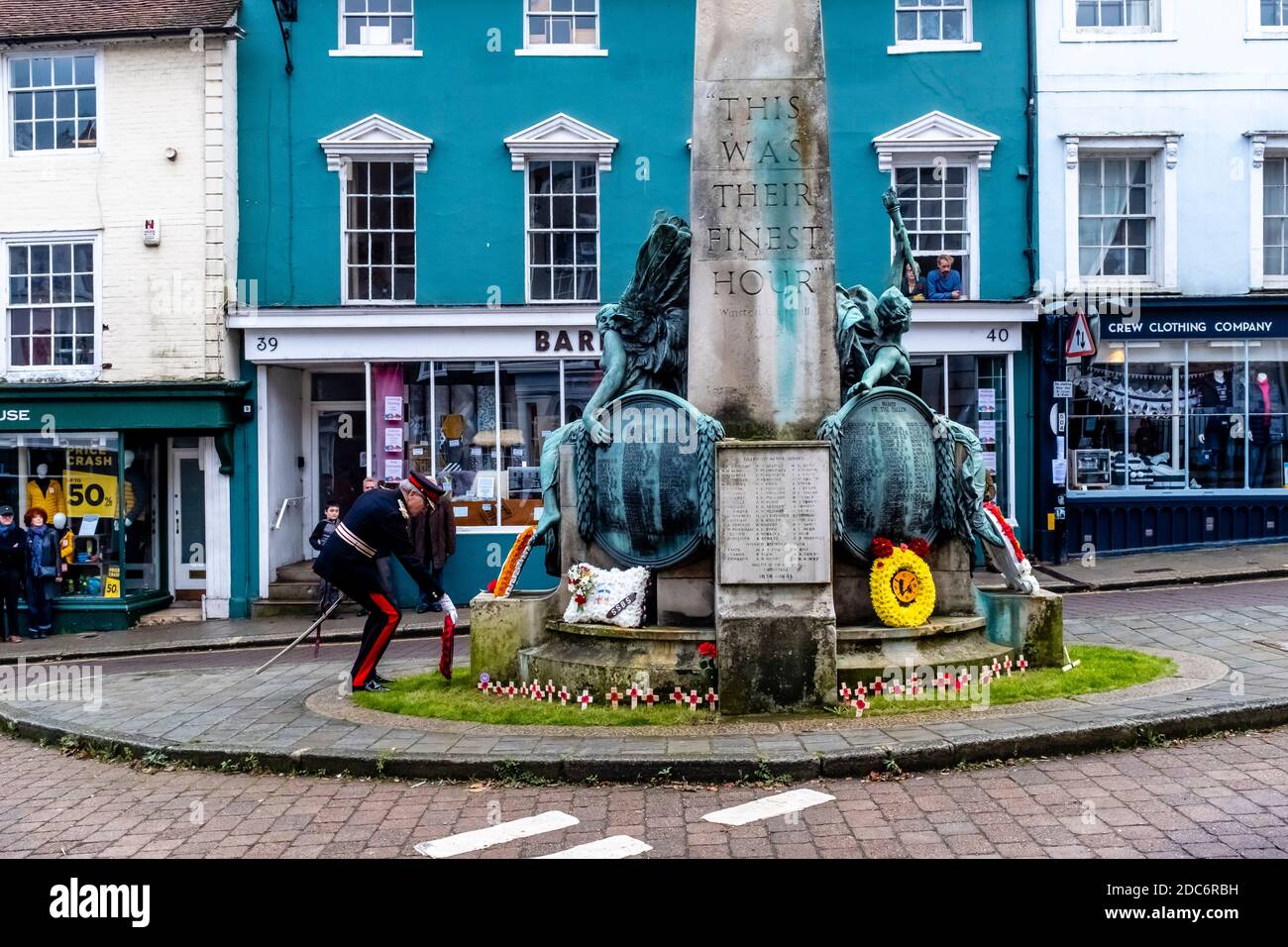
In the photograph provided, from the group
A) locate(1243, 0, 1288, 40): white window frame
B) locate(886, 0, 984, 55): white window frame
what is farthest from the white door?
locate(1243, 0, 1288, 40): white window frame

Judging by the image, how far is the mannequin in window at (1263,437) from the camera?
18875mm

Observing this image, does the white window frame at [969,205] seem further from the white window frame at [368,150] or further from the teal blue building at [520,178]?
the white window frame at [368,150]

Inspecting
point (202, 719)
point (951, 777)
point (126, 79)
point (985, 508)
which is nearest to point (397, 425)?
point (126, 79)

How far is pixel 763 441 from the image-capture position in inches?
348

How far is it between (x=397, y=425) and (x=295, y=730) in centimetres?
1061

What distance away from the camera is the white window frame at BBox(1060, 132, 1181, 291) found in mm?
18719

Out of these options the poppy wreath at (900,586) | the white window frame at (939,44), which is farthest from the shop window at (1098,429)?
the poppy wreath at (900,586)

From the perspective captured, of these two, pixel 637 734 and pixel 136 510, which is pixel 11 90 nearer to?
pixel 136 510

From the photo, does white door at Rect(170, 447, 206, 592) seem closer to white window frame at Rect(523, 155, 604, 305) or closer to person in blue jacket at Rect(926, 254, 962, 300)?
white window frame at Rect(523, 155, 604, 305)

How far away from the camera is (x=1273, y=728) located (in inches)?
309

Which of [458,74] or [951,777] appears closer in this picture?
[951,777]

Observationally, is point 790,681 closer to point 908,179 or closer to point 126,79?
point 908,179

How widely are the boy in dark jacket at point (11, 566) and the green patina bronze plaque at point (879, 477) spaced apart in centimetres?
1299

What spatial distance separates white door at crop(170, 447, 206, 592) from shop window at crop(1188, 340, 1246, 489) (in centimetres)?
1495
